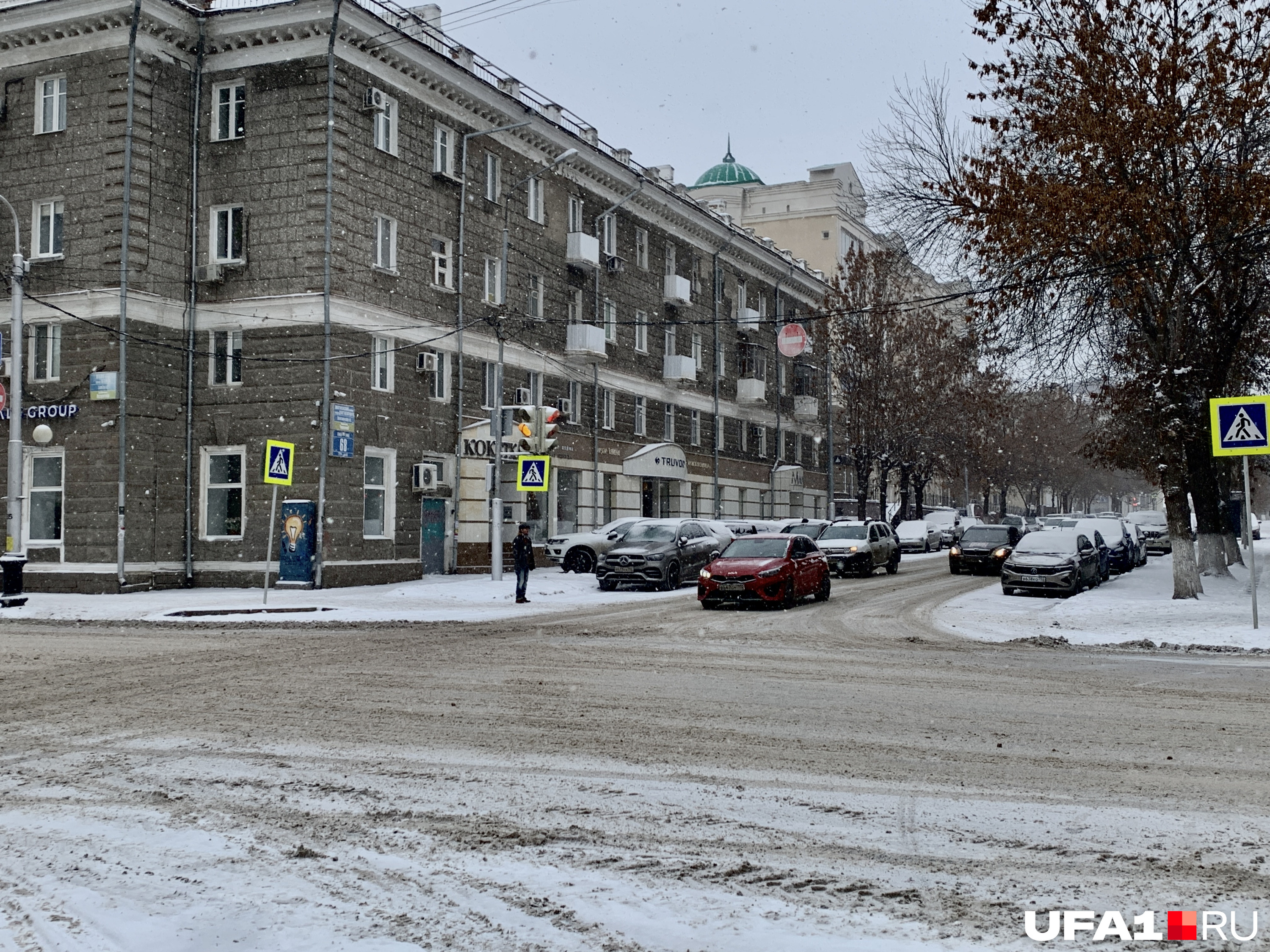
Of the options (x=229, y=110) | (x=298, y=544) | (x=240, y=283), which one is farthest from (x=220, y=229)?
(x=298, y=544)

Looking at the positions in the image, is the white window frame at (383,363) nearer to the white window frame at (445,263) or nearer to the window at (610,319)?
the white window frame at (445,263)

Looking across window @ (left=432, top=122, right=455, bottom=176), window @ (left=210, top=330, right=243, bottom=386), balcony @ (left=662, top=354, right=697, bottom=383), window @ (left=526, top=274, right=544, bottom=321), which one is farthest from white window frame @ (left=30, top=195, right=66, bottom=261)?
balcony @ (left=662, top=354, right=697, bottom=383)

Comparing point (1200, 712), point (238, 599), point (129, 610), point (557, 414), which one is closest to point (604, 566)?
point (557, 414)

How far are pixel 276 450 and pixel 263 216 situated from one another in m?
9.12

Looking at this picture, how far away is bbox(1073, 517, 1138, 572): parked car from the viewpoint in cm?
3459

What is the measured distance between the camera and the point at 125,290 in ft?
89.8

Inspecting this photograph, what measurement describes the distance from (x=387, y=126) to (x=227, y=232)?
4.88 m

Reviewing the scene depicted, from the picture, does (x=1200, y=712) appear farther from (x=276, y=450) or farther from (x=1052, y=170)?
(x=276, y=450)

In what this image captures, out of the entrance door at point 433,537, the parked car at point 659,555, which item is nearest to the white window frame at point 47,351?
the entrance door at point 433,537

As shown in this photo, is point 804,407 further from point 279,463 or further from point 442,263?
point 279,463

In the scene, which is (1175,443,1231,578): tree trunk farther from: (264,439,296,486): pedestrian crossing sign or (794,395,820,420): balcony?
(794,395,820,420): balcony

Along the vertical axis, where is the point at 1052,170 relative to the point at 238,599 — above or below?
above

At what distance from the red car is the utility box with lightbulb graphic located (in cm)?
998

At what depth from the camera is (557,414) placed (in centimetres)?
2836
